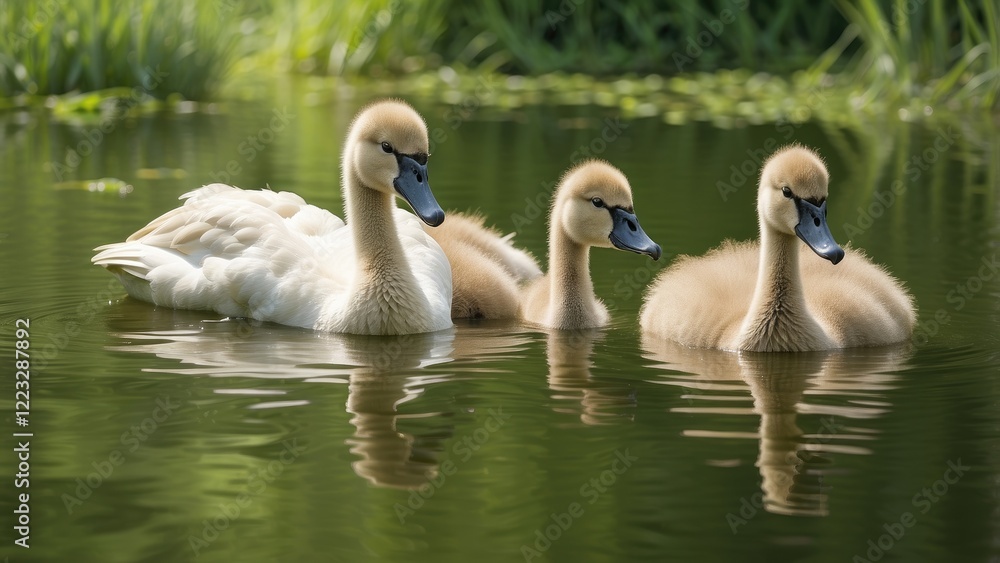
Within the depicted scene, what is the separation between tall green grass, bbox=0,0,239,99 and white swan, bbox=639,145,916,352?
960 cm

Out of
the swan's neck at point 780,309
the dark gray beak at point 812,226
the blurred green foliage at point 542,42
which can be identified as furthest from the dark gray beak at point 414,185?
the blurred green foliage at point 542,42

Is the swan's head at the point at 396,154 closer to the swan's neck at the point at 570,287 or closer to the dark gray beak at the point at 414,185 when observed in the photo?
the dark gray beak at the point at 414,185

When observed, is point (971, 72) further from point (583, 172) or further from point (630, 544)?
point (630, 544)

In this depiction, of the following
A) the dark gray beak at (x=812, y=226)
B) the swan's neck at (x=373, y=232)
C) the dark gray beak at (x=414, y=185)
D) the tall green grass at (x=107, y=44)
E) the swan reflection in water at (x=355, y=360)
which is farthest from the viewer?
the tall green grass at (x=107, y=44)

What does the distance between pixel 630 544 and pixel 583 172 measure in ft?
13.0

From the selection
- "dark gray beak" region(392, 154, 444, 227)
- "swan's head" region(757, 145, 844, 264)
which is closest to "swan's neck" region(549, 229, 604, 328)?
"dark gray beak" region(392, 154, 444, 227)

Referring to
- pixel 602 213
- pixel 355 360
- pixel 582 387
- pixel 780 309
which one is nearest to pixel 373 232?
pixel 355 360

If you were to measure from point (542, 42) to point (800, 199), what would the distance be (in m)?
14.7

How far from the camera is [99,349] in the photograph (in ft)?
25.2

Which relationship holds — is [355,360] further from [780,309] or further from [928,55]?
[928,55]

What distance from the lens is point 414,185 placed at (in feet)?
26.8

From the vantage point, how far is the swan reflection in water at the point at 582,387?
656 centimetres

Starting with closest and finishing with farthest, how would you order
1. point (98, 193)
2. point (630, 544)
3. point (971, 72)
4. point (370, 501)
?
point (630, 544), point (370, 501), point (98, 193), point (971, 72)

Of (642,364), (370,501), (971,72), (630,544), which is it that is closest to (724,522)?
(630,544)
